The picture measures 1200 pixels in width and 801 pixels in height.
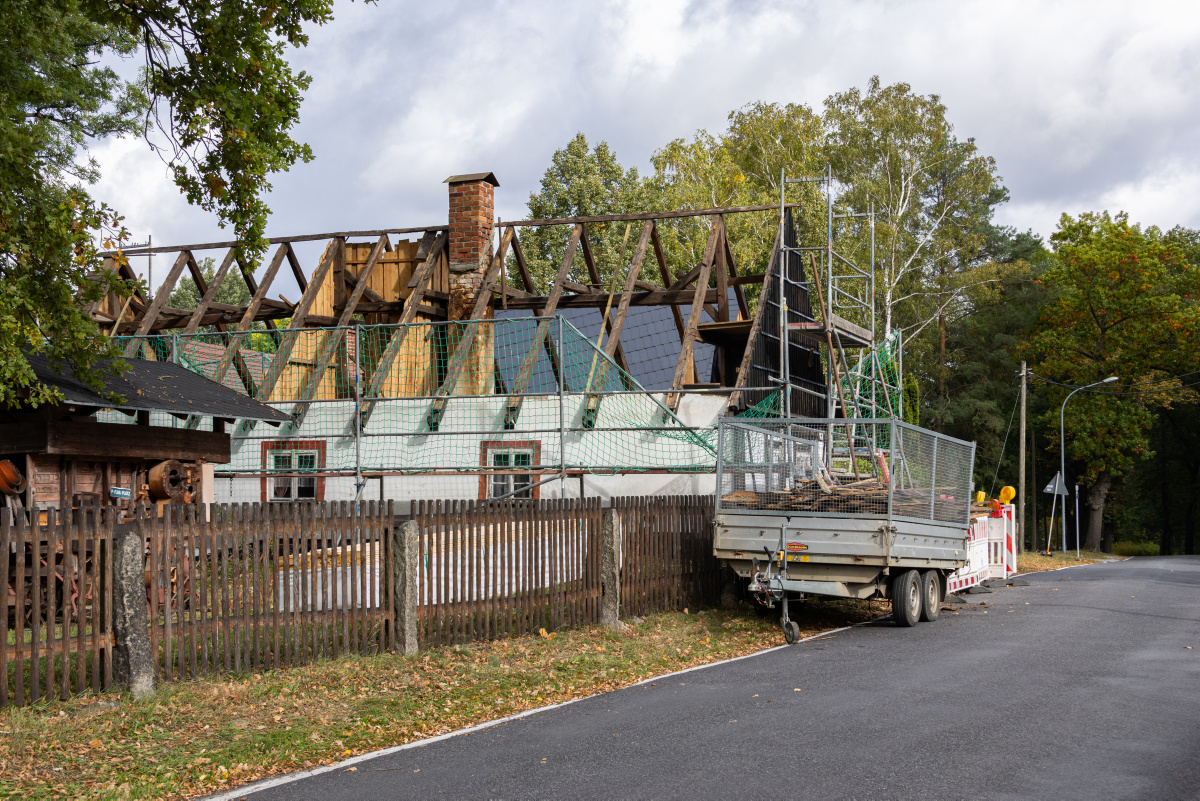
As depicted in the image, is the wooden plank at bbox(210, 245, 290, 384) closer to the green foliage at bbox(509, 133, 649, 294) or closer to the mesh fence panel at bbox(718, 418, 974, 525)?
the mesh fence panel at bbox(718, 418, 974, 525)

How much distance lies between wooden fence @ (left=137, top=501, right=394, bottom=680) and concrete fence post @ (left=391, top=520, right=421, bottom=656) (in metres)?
0.09

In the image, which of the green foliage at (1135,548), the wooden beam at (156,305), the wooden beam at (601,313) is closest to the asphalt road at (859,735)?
the wooden beam at (601,313)

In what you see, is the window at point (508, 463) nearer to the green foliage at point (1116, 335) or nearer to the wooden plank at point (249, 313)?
the wooden plank at point (249, 313)

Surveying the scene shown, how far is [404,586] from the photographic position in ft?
33.4

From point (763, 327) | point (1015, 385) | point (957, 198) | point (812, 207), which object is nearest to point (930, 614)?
point (763, 327)

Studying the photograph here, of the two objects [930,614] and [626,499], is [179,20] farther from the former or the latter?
[930,614]

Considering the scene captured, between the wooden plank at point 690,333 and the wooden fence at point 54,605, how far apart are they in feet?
37.6

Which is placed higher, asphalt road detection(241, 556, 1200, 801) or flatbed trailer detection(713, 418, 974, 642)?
flatbed trailer detection(713, 418, 974, 642)

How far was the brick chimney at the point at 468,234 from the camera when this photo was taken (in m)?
22.9

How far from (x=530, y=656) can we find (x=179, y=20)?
26.6 ft

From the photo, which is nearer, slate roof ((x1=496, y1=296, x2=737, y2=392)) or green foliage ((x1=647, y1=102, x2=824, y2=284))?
slate roof ((x1=496, y1=296, x2=737, y2=392))

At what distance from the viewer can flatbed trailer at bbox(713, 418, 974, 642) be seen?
1253cm

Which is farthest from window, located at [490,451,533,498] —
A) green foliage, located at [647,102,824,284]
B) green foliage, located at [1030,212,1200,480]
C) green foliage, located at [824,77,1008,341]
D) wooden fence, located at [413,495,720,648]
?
green foliage, located at [1030,212,1200,480]

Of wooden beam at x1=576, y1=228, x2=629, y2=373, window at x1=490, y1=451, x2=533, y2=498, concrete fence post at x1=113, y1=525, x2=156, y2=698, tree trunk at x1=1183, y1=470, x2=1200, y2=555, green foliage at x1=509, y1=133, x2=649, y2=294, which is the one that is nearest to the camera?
A: concrete fence post at x1=113, y1=525, x2=156, y2=698
